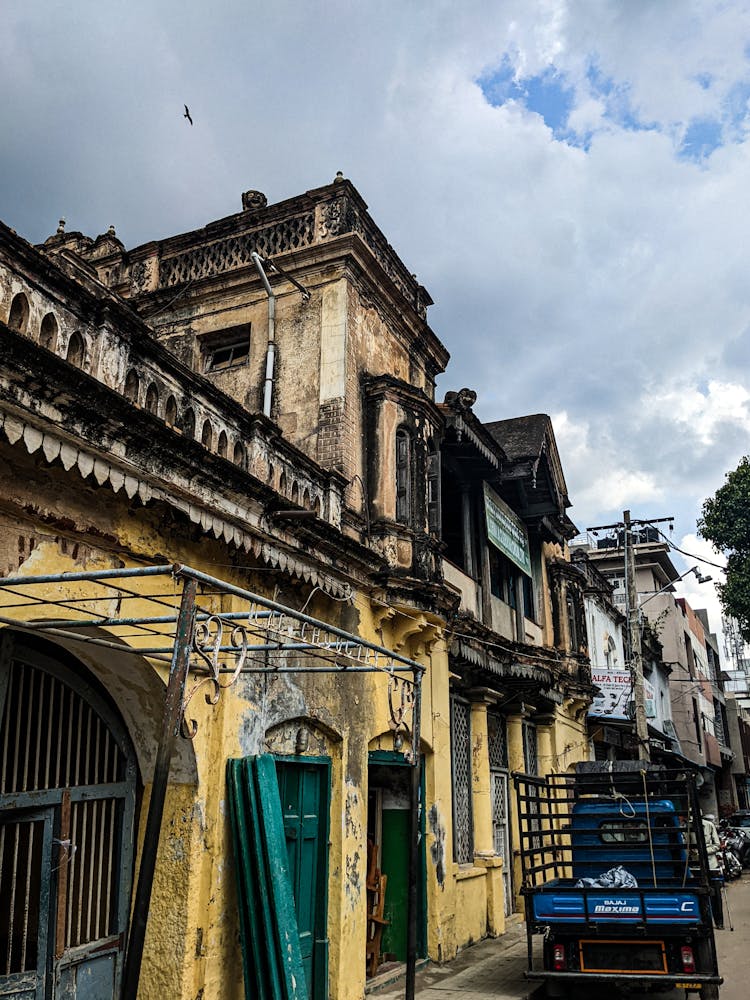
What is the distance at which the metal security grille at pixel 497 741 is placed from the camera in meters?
14.9

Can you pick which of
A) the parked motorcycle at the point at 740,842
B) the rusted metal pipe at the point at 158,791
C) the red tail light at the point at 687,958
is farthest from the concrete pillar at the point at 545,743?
the rusted metal pipe at the point at 158,791

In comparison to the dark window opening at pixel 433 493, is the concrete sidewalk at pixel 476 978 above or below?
below

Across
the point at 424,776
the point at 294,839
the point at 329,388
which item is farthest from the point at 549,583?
the point at 294,839

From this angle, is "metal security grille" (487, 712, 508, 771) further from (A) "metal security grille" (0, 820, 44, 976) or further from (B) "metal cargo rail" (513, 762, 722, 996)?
(A) "metal security grille" (0, 820, 44, 976)

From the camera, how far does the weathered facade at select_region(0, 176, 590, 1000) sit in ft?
18.0

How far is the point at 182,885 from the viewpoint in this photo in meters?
6.34

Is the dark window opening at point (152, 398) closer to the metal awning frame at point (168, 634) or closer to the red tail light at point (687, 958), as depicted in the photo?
the metal awning frame at point (168, 634)

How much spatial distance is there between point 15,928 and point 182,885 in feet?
3.95

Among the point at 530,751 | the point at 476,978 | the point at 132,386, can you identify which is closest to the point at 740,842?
the point at 530,751

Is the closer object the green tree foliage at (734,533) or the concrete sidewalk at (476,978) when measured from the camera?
the concrete sidewalk at (476,978)

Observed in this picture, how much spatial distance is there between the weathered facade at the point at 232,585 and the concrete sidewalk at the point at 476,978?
0.39 metres

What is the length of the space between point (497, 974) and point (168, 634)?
7625 millimetres

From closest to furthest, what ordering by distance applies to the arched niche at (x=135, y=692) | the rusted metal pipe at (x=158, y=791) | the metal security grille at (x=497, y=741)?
the rusted metal pipe at (x=158, y=791) < the arched niche at (x=135, y=692) < the metal security grille at (x=497, y=741)

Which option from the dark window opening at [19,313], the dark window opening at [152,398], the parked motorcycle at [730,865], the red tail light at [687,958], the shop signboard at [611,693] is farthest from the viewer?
the parked motorcycle at [730,865]
